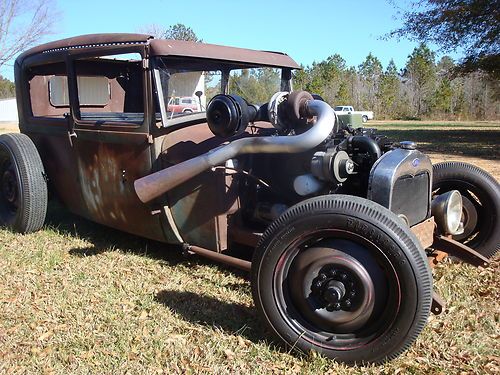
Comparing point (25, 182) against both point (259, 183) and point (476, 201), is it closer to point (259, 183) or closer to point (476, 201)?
point (259, 183)

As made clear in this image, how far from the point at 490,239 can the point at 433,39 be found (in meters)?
14.3

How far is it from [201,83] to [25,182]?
5.90ft

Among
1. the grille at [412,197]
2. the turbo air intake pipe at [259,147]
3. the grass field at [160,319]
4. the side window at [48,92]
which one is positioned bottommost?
the grass field at [160,319]

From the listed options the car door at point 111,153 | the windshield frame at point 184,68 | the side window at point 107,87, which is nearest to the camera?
the windshield frame at point 184,68

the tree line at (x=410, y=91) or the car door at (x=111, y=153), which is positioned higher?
the tree line at (x=410, y=91)

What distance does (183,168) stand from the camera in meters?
2.98

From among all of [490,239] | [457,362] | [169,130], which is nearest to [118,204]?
[169,130]

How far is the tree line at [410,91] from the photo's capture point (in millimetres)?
41688

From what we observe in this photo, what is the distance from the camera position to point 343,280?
2406 millimetres

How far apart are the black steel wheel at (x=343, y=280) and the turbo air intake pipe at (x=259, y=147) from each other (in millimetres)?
415

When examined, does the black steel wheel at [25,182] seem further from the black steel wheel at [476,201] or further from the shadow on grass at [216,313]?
the black steel wheel at [476,201]

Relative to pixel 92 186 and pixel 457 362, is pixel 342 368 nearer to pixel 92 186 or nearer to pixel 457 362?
pixel 457 362

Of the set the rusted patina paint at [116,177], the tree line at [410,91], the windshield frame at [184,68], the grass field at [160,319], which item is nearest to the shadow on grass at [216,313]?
the grass field at [160,319]

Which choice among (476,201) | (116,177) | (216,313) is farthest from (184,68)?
(476,201)
